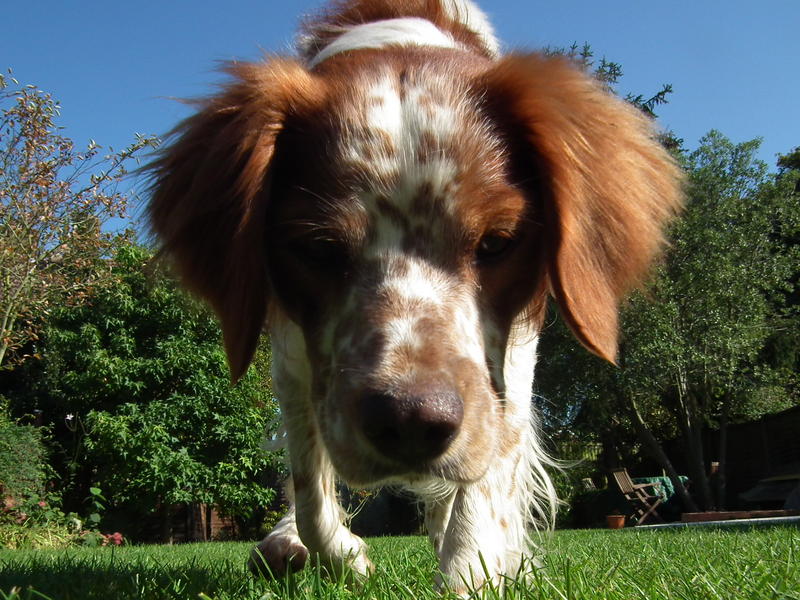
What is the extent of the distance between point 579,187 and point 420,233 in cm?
61

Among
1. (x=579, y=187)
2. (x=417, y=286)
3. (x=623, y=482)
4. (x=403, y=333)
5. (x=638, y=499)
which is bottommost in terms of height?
(x=638, y=499)

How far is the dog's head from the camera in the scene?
1.90 metres

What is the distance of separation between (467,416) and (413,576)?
3.31 feet

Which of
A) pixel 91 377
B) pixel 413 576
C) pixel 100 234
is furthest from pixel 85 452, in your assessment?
pixel 413 576

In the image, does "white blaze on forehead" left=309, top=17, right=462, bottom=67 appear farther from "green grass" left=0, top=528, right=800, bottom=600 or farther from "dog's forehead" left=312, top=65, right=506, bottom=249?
"green grass" left=0, top=528, right=800, bottom=600

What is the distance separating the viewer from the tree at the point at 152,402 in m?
12.9

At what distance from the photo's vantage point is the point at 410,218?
205 cm

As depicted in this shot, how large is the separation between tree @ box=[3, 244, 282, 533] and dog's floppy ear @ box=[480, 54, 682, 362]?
1103cm

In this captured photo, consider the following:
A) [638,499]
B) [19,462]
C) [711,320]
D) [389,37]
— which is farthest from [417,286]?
[638,499]

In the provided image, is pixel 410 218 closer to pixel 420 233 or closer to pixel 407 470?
pixel 420 233

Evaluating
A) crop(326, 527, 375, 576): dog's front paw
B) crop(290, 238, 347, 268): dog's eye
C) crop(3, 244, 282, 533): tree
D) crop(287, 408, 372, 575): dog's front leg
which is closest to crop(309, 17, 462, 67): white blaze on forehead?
crop(290, 238, 347, 268): dog's eye

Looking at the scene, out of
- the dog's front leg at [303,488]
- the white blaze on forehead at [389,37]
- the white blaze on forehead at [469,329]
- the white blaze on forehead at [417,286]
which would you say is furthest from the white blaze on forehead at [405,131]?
the dog's front leg at [303,488]

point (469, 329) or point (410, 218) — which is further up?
point (410, 218)

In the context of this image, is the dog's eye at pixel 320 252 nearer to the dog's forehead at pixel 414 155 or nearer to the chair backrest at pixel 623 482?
the dog's forehead at pixel 414 155
